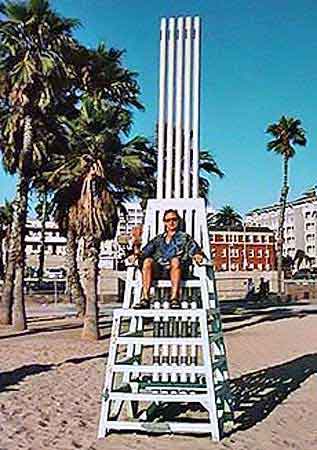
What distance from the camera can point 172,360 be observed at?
8977 millimetres

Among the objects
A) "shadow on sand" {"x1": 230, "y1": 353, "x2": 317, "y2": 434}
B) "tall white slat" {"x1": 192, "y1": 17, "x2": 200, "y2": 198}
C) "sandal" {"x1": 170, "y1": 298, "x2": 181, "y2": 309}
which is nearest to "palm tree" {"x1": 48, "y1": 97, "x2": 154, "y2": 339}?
"shadow on sand" {"x1": 230, "y1": 353, "x2": 317, "y2": 434}

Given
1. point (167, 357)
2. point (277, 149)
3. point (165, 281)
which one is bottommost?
point (167, 357)

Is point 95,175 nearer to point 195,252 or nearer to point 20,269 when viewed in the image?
point 20,269

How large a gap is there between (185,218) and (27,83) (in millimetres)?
13736

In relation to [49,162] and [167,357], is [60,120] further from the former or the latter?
[167,357]

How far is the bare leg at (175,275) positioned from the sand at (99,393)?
1437 mm

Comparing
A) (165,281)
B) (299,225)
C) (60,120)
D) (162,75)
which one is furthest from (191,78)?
(299,225)

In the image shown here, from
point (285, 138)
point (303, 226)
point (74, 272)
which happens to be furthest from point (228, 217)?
point (74, 272)

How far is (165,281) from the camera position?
8.05 metres

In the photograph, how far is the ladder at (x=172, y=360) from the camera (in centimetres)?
741

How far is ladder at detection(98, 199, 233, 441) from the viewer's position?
7.41 metres

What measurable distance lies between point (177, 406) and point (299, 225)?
347ft

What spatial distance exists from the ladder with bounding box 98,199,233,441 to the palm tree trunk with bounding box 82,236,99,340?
10.5m

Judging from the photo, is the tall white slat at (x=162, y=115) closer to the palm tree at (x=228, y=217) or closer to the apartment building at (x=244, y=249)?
the apartment building at (x=244, y=249)
